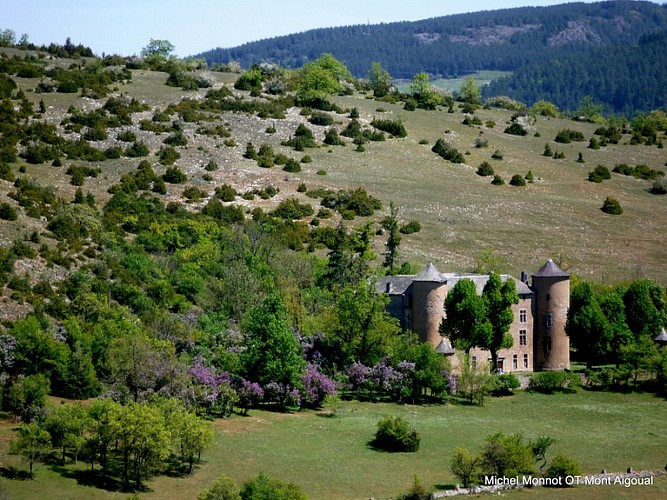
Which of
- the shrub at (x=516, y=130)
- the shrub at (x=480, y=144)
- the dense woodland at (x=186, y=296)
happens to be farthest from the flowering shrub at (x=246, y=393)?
the shrub at (x=516, y=130)

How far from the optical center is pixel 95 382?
63.3m

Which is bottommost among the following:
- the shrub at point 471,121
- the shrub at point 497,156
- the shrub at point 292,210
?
the shrub at point 292,210

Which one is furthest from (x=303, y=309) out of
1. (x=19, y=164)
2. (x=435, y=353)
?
(x=19, y=164)

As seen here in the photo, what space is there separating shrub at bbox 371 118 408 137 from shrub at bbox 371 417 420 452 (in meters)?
74.9

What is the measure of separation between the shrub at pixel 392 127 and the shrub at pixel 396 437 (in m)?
74.9

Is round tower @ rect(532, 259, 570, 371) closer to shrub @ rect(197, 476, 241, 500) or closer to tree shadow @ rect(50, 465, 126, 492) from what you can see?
tree shadow @ rect(50, 465, 126, 492)

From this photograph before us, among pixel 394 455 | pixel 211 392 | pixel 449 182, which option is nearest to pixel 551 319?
pixel 394 455

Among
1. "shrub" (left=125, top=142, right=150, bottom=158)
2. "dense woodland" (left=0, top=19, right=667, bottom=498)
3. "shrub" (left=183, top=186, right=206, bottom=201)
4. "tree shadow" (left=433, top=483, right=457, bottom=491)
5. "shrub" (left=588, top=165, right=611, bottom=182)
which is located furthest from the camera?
"shrub" (left=588, top=165, right=611, bottom=182)

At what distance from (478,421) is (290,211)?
1776 inches

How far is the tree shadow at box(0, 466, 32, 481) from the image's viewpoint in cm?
4981

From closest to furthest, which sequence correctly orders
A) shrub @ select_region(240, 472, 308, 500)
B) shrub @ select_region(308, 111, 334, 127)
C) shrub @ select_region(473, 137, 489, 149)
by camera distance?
shrub @ select_region(240, 472, 308, 500) < shrub @ select_region(308, 111, 334, 127) < shrub @ select_region(473, 137, 489, 149)

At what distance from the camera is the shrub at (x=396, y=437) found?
5872cm

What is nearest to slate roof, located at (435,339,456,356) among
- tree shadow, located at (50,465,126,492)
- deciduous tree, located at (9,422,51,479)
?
tree shadow, located at (50,465,126,492)

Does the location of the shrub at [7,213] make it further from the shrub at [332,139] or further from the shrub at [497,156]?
the shrub at [497,156]
